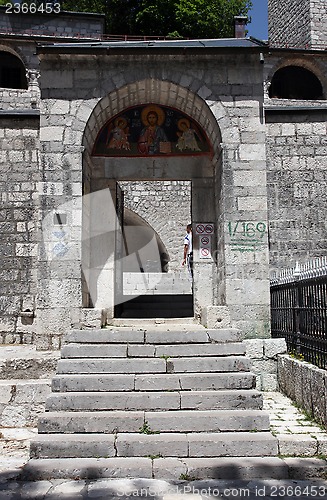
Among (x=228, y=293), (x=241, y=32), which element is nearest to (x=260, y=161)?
(x=228, y=293)

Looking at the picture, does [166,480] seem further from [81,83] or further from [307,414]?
[81,83]

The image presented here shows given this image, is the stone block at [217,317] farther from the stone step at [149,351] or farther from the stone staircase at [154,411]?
the stone step at [149,351]

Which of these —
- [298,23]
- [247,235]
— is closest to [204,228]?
[247,235]

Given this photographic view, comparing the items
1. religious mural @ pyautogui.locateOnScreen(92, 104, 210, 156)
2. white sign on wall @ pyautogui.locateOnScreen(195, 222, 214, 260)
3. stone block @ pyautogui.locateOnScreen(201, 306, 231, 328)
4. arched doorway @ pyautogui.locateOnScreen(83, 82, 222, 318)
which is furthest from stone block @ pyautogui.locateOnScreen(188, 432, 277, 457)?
religious mural @ pyautogui.locateOnScreen(92, 104, 210, 156)

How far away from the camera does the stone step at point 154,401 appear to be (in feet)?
18.6

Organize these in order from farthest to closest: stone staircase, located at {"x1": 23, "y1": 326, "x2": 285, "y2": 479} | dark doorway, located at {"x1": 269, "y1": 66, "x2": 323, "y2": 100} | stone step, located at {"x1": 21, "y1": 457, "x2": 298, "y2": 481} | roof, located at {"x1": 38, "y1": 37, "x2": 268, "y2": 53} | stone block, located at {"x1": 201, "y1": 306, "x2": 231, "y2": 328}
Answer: dark doorway, located at {"x1": 269, "y1": 66, "x2": 323, "y2": 100}
roof, located at {"x1": 38, "y1": 37, "x2": 268, "y2": 53}
stone block, located at {"x1": 201, "y1": 306, "x2": 231, "y2": 328}
stone staircase, located at {"x1": 23, "y1": 326, "x2": 285, "y2": 479}
stone step, located at {"x1": 21, "y1": 457, "x2": 298, "y2": 481}

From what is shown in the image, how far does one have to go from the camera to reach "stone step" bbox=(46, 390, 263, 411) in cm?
568

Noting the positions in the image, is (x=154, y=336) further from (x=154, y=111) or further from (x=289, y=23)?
(x=289, y=23)

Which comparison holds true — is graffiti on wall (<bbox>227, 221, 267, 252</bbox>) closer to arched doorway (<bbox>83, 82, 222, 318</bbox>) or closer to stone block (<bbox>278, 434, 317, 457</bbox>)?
arched doorway (<bbox>83, 82, 222, 318</bbox>)

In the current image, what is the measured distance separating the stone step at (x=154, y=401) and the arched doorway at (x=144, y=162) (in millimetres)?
3237

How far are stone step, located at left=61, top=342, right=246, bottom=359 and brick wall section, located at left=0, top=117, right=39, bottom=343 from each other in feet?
11.6

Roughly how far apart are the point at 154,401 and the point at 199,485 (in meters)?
1.25

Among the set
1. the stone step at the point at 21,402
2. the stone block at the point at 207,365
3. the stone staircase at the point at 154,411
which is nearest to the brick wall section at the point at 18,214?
the stone staircase at the point at 154,411

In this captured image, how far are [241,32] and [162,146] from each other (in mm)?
A: 12285
